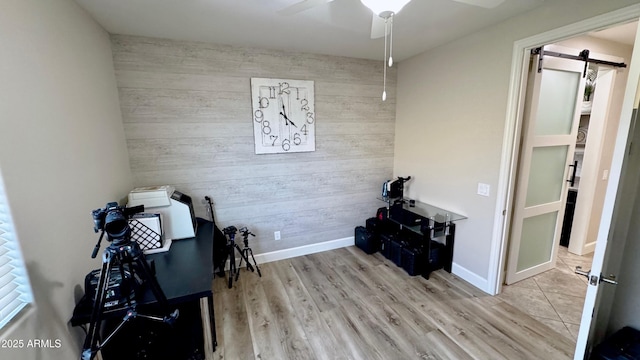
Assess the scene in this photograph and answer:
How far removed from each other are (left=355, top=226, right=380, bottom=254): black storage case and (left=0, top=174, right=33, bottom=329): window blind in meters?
2.86

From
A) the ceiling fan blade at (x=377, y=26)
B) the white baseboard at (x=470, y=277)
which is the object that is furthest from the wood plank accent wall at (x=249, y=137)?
the ceiling fan blade at (x=377, y=26)

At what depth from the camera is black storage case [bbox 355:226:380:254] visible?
128 inches

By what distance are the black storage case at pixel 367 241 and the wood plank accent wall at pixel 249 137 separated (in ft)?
0.67

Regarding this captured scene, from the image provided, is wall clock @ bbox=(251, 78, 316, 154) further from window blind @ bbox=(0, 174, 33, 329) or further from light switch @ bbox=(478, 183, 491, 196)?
window blind @ bbox=(0, 174, 33, 329)

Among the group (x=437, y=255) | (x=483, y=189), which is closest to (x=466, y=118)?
(x=483, y=189)

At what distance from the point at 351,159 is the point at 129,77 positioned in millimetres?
2436

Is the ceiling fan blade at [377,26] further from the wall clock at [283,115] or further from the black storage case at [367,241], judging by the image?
the black storage case at [367,241]

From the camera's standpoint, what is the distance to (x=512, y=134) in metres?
2.15

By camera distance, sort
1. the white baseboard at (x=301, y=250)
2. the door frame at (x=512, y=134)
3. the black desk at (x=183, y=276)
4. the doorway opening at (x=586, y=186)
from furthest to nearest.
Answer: the white baseboard at (x=301, y=250)
the doorway opening at (x=586, y=186)
the door frame at (x=512, y=134)
the black desk at (x=183, y=276)

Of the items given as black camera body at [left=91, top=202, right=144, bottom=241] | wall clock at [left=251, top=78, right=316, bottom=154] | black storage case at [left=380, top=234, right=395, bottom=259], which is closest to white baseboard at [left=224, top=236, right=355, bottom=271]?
black storage case at [left=380, top=234, right=395, bottom=259]

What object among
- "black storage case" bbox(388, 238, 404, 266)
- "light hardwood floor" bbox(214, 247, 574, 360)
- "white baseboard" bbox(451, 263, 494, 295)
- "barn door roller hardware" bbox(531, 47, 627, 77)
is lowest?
"light hardwood floor" bbox(214, 247, 574, 360)

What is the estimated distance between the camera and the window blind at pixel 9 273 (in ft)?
3.15

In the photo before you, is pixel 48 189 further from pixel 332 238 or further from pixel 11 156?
pixel 332 238

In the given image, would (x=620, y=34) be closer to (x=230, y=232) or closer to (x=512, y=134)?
(x=512, y=134)
